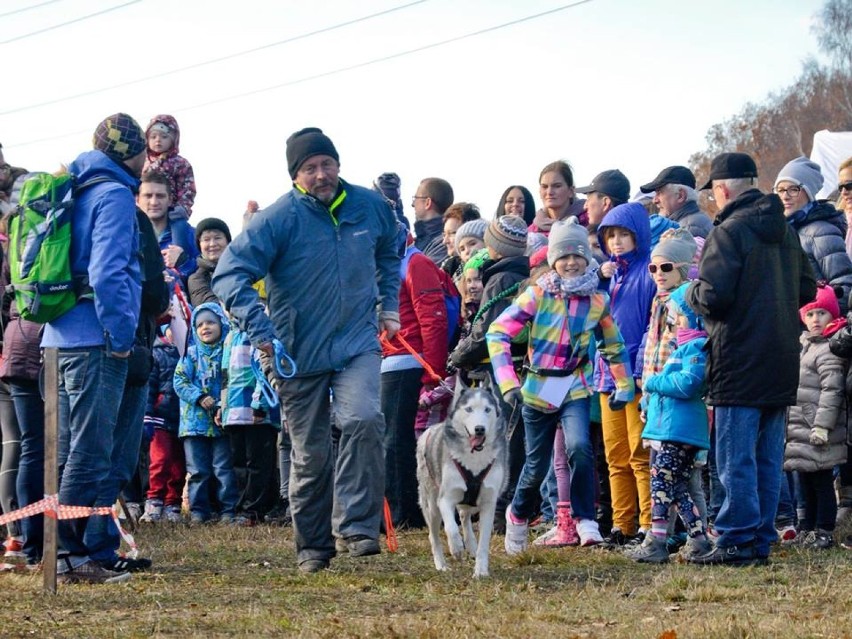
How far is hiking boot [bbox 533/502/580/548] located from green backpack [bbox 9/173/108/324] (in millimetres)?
3689

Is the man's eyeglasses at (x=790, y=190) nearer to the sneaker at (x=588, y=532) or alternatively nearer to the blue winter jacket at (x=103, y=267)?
the sneaker at (x=588, y=532)

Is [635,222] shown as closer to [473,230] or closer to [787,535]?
[473,230]

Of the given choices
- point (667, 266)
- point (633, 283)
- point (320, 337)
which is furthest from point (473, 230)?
point (320, 337)

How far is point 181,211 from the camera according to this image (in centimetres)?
1329

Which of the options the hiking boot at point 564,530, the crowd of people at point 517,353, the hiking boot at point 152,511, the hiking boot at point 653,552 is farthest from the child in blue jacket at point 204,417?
the hiking boot at point 653,552

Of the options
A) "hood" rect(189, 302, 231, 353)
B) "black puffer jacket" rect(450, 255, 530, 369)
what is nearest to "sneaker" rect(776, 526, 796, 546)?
"black puffer jacket" rect(450, 255, 530, 369)

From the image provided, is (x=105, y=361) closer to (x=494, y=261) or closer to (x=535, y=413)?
(x=535, y=413)

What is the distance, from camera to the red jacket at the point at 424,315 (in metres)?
11.1

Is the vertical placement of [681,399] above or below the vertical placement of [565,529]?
above

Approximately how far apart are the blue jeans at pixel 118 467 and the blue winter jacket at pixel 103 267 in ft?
2.17

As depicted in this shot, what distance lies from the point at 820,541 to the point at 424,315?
11.4 ft

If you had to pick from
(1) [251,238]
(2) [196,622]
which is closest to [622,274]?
(1) [251,238]

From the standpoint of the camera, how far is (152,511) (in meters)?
13.0

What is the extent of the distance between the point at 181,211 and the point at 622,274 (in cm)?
502
